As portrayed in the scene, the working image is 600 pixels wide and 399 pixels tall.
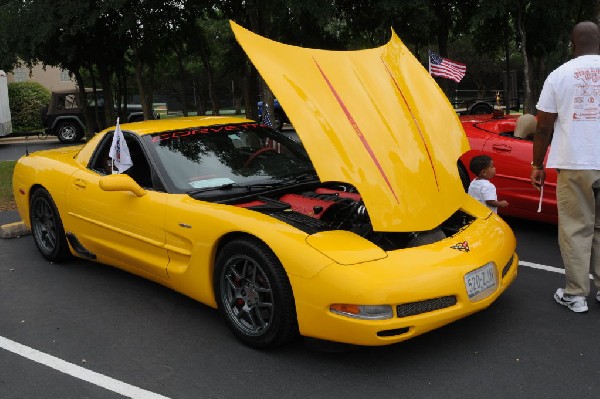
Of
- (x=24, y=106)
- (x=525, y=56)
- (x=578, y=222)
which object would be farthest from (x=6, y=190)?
(x=24, y=106)

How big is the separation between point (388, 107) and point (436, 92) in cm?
61

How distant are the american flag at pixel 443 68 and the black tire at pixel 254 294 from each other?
758cm

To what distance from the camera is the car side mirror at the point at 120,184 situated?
398 cm

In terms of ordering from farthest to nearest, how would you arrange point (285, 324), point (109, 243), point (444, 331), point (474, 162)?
1. point (474, 162)
2. point (109, 243)
3. point (444, 331)
4. point (285, 324)

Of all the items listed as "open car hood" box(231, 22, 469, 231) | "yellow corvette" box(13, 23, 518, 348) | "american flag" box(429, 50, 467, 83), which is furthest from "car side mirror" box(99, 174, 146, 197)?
"american flag" box(429, 50, 467, 83)

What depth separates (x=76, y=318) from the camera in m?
4.16

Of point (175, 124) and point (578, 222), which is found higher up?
point (175, 124)

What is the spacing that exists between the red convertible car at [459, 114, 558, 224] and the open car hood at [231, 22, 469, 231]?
1.79 m

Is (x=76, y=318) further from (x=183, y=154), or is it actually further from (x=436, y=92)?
(x=436, y=92)

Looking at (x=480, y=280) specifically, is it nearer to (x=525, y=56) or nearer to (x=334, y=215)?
(x=334, y=215)

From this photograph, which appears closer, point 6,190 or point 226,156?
point 226,156

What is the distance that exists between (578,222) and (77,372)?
3.23 m

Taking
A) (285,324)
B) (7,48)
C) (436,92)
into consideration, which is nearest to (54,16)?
(7,48)

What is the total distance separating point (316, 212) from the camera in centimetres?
380
